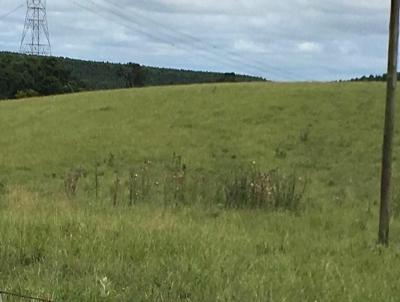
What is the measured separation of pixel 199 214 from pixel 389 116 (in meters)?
3.25

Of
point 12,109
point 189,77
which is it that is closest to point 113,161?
point 12,109

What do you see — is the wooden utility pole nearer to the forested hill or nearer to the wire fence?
the wire fence

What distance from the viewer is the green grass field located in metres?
6.30

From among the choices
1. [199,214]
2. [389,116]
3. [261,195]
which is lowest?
[199,214]

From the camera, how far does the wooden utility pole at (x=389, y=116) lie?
344 inches

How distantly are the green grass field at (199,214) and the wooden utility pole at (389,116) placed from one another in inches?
12.4

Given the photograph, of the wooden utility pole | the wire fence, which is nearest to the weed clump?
the wooden utility pole

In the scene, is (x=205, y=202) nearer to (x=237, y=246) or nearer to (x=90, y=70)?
(x=237, y=246)

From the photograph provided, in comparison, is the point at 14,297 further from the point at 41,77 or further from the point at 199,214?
the point at 41,77

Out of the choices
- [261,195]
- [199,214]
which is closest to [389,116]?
[261,195]

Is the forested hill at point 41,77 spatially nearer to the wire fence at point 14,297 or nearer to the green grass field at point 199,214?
the green grass field at point 199,214

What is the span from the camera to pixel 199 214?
10.8 m

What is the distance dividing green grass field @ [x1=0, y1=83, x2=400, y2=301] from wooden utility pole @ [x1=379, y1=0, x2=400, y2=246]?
0.32 m

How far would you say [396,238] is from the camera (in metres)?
9.62
